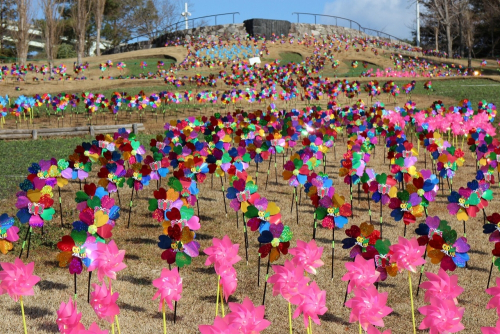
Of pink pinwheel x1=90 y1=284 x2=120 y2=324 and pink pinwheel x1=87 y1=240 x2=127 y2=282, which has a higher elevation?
pink pinwheel x1=87 y1=240 x2=127 y2=282

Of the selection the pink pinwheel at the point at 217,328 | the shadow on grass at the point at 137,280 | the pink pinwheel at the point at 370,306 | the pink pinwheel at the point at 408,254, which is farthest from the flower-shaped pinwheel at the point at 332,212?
the pink pinwheel at the point at 217,328

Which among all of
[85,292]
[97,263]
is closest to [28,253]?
[85,292]

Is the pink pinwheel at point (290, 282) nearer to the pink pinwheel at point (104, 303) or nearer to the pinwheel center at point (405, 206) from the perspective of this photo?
the pink pinwheel at point (104, 303)

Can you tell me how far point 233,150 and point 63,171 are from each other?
2449mm

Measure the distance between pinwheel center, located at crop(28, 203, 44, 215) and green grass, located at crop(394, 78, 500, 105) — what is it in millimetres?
16714

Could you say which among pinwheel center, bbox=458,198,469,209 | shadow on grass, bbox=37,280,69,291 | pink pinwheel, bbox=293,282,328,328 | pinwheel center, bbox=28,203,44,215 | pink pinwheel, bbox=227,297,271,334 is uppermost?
pinwheel center, bbox=28,203,44,215

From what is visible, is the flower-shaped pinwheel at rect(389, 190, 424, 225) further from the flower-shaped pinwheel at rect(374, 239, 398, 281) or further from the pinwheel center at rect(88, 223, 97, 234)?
the pinwheel center at rect(88, 223, 97, 234)

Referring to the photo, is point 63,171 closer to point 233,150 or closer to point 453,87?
point 233,150

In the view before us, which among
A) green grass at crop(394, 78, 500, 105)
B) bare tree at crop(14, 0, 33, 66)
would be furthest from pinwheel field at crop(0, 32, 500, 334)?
bare tree at crop(14, 0, 33, 66)

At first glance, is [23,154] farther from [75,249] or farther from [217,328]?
[217,328]

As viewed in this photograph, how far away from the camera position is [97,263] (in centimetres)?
473

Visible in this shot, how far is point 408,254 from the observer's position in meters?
4.79

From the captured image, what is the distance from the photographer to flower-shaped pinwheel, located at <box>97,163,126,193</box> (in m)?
7.31

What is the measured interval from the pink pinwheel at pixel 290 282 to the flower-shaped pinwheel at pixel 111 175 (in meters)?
3.62
